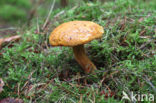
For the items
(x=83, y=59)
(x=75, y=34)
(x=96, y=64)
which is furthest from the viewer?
(x=96, y=64)

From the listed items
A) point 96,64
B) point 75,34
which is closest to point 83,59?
point 96,64

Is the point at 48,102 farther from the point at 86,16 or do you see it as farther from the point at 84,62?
the point at 86,16

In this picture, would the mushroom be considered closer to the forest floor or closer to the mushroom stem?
the mushroom stem

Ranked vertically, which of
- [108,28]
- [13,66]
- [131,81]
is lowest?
[131,81]

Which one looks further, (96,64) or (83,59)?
(96,64)

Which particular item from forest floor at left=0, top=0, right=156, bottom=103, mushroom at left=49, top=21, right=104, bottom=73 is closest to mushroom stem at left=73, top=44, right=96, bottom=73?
forest floor at left=0, top=0, right=156, bottom=103

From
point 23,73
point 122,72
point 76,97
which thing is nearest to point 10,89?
point 23,73

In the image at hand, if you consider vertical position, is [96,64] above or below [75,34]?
below

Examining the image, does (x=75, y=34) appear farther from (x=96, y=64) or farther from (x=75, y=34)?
(x=96, y=64)
